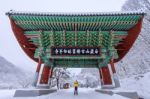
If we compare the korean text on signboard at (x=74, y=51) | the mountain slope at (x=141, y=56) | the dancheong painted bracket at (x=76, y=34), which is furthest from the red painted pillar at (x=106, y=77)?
the mountain slope at (x=141, y=56)

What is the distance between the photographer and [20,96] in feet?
62.0

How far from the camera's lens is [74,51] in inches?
920

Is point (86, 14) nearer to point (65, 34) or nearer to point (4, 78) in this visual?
point (65, 34)

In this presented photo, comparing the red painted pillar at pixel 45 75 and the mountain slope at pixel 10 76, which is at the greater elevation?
the mountain slope at pixel 10 76

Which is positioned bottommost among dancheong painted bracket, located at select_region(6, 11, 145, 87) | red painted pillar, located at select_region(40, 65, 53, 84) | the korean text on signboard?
red painted pillar, located at select_region(40, 65, 53, 84)

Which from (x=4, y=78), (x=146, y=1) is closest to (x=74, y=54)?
(x=146, y=1)

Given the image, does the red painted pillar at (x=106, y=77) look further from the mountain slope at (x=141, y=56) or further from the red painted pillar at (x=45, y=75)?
the mountain slope at (x=141, y=56)

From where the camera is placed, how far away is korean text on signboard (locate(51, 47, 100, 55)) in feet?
76.5

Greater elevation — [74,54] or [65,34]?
[65,34]

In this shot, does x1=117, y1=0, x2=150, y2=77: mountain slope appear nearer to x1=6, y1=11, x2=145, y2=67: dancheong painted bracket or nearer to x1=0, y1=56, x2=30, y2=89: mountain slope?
x1=6, y1=11, x2=145, y2=67: dancheong painted bracket

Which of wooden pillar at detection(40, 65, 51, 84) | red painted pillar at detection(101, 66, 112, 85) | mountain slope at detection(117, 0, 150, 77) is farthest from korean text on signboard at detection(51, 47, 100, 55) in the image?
mountain slope at detection(117, 0, 150, 77)

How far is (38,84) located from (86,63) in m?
8.55

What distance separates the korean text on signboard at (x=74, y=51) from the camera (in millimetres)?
23312

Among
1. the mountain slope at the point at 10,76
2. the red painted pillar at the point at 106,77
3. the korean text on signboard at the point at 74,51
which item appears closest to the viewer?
the korean text on signboard at the point at 74,51
